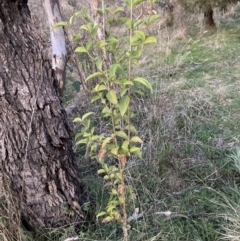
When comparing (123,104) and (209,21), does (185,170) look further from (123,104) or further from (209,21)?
(209,21)

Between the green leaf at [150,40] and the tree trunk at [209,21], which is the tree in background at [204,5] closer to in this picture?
the tree trunk at [209,21]

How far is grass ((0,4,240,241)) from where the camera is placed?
2354 mm

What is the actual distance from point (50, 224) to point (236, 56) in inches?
193

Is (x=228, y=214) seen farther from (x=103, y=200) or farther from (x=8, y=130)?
(x=8, y=130)

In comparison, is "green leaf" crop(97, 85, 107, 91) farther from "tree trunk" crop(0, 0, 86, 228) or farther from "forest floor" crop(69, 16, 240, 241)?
"forest floor" crop(69, 16, 240, 241)

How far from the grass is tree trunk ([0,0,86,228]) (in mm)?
185

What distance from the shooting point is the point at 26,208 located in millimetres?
2283

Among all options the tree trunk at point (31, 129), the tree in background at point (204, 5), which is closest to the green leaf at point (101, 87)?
the tree trunk at point (31, 129)

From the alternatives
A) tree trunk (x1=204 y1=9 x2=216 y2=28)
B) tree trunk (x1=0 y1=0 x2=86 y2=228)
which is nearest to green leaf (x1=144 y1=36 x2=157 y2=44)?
tree trunk (x1=0 y1=0 x2=86 y2=228)

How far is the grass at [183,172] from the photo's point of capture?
235cm

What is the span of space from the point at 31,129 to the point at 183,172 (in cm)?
123

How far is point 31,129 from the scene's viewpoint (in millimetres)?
2199

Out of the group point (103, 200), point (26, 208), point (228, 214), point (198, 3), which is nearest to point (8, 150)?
point (26, 208)

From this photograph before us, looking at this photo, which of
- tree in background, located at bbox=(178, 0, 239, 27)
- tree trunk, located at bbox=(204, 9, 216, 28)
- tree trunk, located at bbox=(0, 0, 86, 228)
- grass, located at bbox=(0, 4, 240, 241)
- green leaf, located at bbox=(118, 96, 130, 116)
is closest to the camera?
green leaf, located at bbox=(118, 96, 130, 116)
